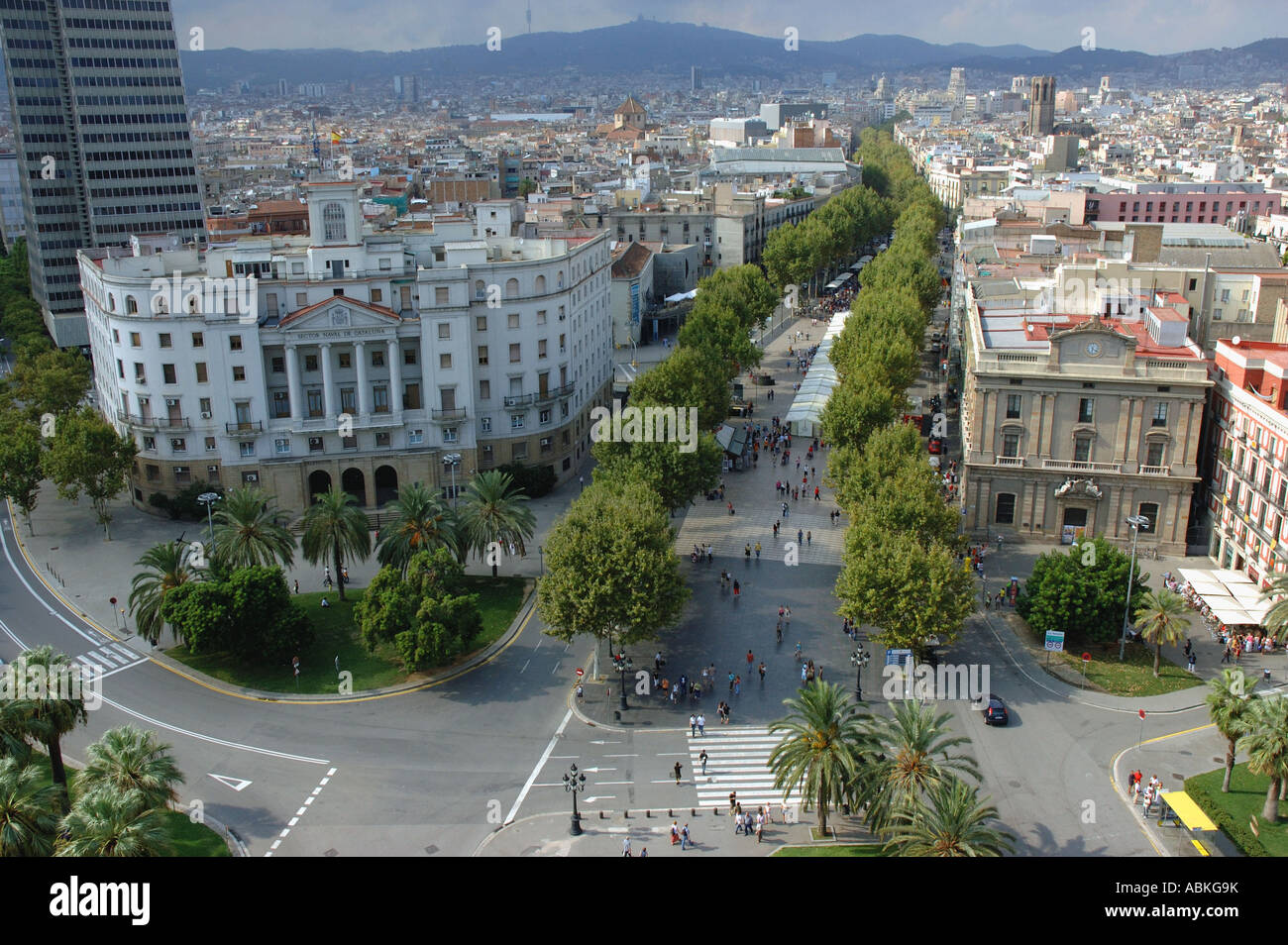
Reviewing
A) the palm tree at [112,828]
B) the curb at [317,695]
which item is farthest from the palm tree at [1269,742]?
the palm tree at [112,828]

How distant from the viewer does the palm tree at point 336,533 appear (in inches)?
2320

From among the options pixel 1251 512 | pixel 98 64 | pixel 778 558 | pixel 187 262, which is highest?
pixel 98 64

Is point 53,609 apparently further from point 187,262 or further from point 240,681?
point 187,262

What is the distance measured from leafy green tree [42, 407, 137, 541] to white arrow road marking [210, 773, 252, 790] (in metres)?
32.9

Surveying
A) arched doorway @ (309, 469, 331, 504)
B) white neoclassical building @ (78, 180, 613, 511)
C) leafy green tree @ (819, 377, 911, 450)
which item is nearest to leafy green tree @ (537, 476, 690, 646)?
white neoclassical building @ (78, 180, 613, 511)

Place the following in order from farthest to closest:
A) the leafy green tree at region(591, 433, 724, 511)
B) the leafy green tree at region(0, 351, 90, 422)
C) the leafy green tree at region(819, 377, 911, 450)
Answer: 1. the leafy green tree at region(0, 351, 90, 422)
2. the leafy green tree at region(819, 377, 911, 450)
3. the leafy green tree at region(591, 433, 724, 511)

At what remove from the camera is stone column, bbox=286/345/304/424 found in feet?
237

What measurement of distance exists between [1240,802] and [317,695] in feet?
132

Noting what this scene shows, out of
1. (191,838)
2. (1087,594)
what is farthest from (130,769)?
(1087,594)

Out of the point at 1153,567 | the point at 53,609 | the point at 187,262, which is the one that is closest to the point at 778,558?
the point at 1153,567

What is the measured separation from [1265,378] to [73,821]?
62421 millimetres

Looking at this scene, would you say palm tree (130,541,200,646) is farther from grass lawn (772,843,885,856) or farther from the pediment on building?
grass lawn (772,843,885,856)

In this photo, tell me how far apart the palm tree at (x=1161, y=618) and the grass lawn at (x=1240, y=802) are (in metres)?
8.27

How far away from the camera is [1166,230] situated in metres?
127
